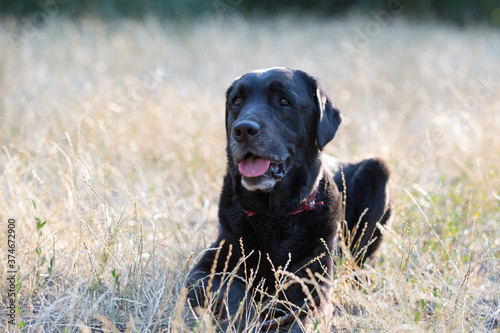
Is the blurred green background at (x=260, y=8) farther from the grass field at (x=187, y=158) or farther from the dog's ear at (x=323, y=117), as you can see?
the dog's ear at (x=323, y=117)

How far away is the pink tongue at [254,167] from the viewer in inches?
109

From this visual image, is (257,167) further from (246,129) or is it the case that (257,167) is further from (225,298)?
(225,298)

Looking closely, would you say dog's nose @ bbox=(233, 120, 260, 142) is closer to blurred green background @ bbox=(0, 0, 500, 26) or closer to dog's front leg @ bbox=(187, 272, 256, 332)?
dog's front leg @ bbox=(187, 272, 256, 332)

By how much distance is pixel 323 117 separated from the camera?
9.98 ft

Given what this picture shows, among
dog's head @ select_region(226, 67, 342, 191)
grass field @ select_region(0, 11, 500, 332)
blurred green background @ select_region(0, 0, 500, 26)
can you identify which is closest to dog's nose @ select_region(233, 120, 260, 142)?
dog's head @ select_region(226, 67, 342, 191)

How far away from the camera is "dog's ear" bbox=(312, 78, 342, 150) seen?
298 centimetres

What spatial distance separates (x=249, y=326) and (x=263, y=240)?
0.62m

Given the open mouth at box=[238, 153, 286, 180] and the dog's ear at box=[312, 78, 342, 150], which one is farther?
the dog's ear at box=[312, 78, 342, 150]

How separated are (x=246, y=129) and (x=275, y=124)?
0.77 feet

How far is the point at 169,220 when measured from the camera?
3785 mm

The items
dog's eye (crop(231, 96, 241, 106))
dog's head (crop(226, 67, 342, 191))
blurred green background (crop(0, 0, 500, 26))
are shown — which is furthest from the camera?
blurred green background (crop(0, 0, 500, 26))

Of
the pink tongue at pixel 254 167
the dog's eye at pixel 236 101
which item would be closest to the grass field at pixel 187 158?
the pink tongue at pixel 254 167

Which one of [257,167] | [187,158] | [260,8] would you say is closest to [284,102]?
[257,167]

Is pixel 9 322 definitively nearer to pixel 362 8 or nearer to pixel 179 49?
pixel 179 49
